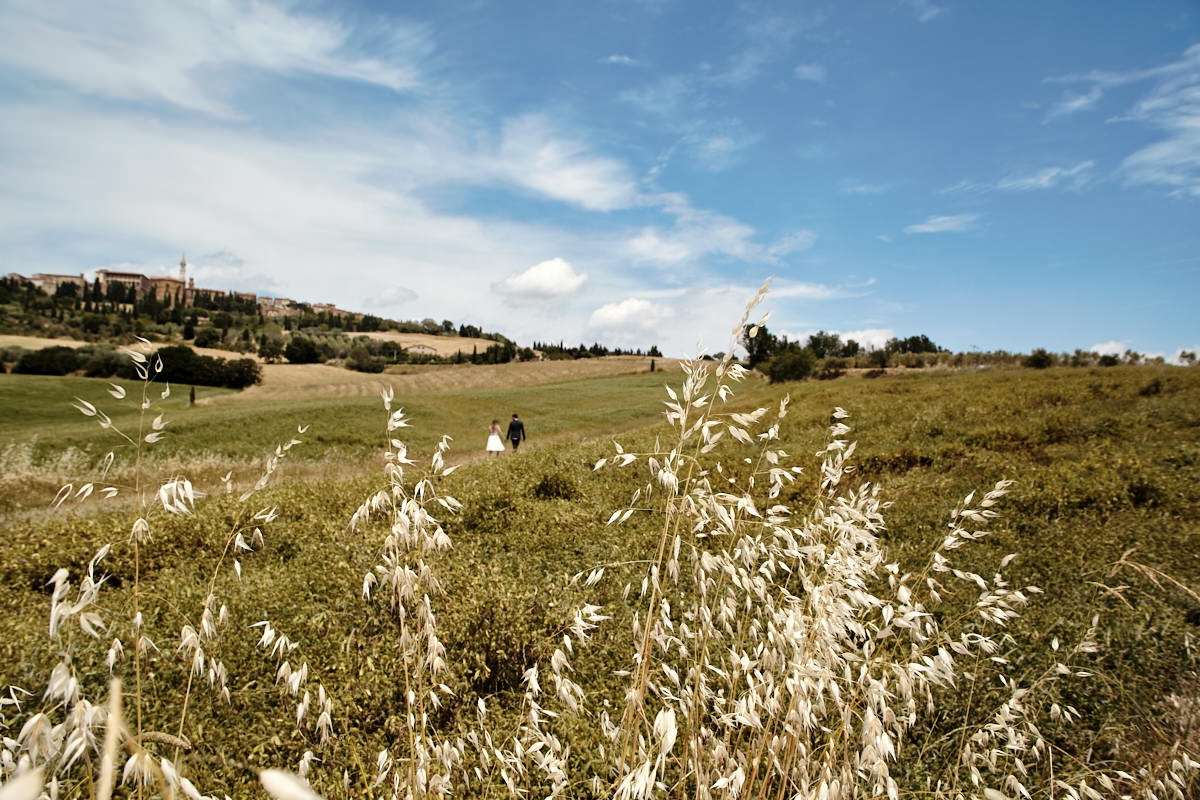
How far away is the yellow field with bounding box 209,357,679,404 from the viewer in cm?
6244

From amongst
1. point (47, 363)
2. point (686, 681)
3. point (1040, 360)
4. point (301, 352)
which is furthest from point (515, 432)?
point (301, 352)

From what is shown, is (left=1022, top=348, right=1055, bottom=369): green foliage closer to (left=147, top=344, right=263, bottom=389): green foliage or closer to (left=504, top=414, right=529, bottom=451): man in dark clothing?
(left=504, top=414, right=529, bottom=451): man in dark clothing

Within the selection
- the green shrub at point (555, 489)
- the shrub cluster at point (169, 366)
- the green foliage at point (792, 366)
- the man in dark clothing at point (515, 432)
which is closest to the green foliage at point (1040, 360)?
the green foliage at point (792, 366)

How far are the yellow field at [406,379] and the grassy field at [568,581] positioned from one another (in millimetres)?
46591

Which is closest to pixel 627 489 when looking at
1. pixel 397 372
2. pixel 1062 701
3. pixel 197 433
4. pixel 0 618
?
pixel 1062 701

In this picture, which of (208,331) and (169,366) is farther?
(208,331)

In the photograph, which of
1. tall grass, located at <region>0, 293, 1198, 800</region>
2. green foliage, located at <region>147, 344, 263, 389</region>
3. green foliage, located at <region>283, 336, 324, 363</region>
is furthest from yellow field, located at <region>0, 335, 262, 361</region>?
tall grass, located at <region>0, 293, 1198, 800</region>

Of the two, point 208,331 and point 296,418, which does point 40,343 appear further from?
point 296,418

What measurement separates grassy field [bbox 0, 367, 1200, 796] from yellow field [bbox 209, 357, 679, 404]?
46591 mm

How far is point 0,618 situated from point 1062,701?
1297 centimetres

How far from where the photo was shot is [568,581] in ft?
27.8

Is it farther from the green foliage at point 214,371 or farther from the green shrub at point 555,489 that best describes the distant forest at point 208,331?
the green shrub at point 555,489

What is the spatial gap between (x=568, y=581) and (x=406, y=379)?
69.8m

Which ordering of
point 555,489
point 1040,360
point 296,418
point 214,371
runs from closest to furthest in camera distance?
point 555,489
point 296,418
point 1040,360
point 214,371
